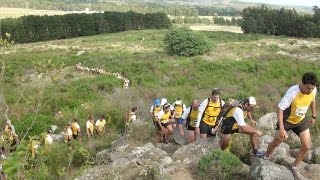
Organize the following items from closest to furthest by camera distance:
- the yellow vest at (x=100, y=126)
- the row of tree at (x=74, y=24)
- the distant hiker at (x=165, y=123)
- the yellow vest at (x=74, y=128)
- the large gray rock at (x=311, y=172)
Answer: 1. the large gray rock at (x=311, y=172)
2. the distant hiker at (x=165, y=123)
3. the yellow vest at (x=74, y=128)
4. the yellow vest at (x=100, y=126)
5. the row of tree at (x=74, y=24)

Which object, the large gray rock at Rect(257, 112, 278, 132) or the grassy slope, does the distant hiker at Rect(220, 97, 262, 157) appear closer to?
the large gray rock at Rect(257, 112, 278, 132)

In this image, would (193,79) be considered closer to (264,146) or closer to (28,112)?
(28,112)

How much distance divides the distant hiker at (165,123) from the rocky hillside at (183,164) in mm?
624

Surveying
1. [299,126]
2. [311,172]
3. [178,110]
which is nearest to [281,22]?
[178,110]

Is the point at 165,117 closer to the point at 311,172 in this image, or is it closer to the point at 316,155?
the point at 316,155

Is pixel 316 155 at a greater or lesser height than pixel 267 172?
lesser

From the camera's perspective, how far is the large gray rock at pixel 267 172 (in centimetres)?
572

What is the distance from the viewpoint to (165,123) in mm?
9469

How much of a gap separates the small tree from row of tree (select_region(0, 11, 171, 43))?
3357cm

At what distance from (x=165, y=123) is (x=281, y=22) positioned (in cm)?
6419

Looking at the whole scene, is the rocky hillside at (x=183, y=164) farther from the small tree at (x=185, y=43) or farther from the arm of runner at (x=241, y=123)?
the small tree at (x=185, y=43)

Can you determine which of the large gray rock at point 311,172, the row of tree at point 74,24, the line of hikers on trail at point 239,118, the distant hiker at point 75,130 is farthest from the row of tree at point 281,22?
the large gray rock at point 311,172

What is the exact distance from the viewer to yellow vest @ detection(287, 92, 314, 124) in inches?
224

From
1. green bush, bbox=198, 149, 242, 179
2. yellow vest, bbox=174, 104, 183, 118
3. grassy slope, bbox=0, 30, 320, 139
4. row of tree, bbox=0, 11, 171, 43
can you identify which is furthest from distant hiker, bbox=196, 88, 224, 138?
row of tree, bbox=0, 11, 171, 43
